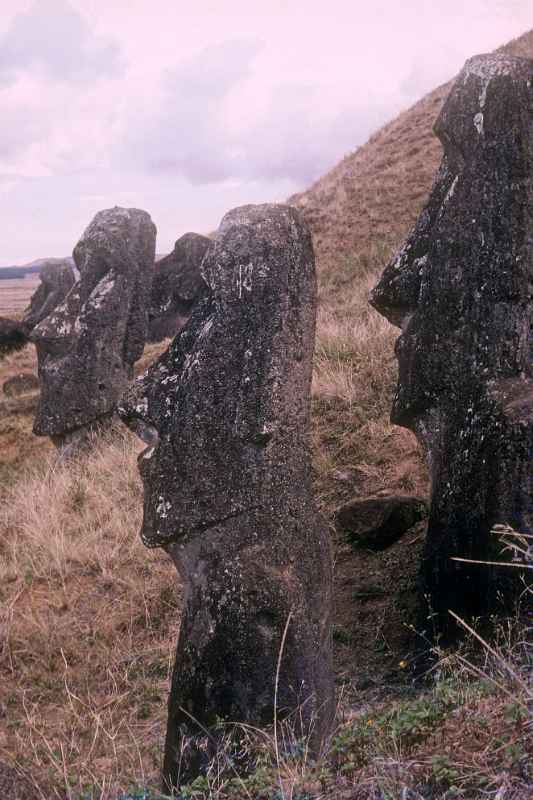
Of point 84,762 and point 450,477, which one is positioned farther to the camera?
point 450,477

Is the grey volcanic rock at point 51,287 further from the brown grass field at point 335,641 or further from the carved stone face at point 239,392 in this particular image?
the carved stone face at point 239,392

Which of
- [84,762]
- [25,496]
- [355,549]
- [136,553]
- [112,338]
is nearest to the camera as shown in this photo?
[84,762]

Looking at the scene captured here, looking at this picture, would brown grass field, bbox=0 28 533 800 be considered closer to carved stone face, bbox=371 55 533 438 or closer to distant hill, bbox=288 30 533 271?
carved stone face, bbox=371 55 533 438

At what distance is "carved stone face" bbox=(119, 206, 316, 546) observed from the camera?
3.81m

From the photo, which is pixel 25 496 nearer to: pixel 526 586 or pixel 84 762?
pixel 84 762

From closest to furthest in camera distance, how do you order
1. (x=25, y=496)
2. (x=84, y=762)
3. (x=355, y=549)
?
(x=84, y=762), (x=355, y=549), (x=25, y=496)

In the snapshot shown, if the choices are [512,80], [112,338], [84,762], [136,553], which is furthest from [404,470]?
[112,338]

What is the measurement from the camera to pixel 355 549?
20.5ft

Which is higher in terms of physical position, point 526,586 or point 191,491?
point 191,491

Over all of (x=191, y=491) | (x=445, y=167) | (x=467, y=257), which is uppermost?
(x=445, y=167)

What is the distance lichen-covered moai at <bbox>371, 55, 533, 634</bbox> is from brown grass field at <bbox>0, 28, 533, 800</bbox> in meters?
0.49

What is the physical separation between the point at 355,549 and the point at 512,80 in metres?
3.17

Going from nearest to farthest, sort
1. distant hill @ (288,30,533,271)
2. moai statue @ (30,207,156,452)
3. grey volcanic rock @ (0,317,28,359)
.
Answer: moai statue @ (30,207,156,452)
distant hill @ (288,30,533,271)
grey volcanic rock @ (0,317,28,359)

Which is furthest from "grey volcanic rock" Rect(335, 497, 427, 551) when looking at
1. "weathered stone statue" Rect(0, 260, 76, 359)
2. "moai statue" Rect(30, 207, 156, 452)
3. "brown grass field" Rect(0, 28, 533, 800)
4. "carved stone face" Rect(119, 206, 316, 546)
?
"weathered stone statue" Rect(0, 260, 76, 359)
